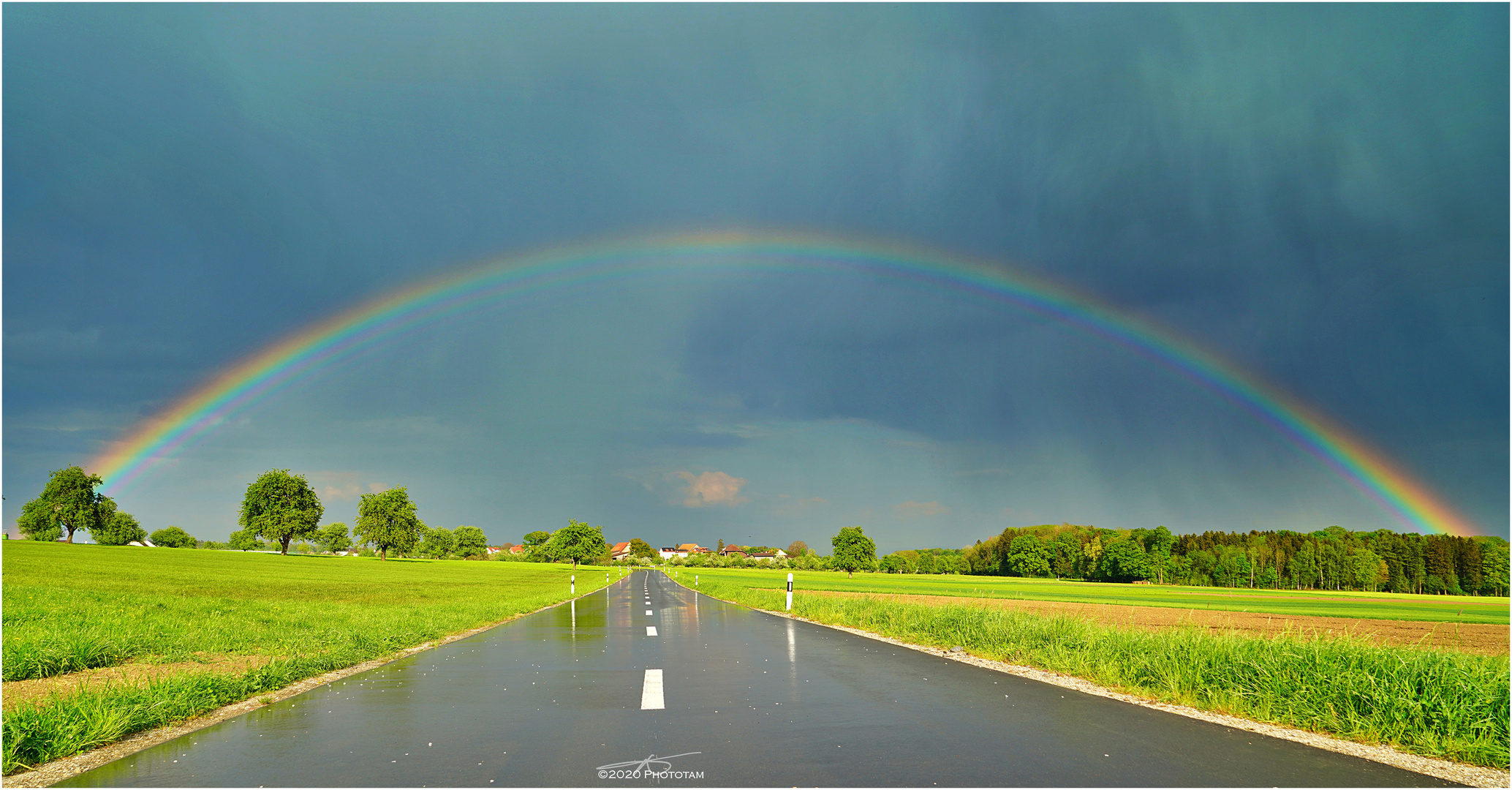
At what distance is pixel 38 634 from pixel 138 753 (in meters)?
10.1

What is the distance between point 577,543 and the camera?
180250 millimetres

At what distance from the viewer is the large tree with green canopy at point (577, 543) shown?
178 meters

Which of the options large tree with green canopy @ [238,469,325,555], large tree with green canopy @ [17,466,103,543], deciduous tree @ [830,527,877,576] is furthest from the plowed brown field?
deciduous tree @ [830,527,877,576]

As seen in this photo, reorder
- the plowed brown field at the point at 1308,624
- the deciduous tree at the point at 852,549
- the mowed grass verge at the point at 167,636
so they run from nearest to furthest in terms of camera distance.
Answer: the mowed grass verge at the point at 167,636, the plowed brown field at the point at 1308,624, the deciduous tree at the point at 852,549

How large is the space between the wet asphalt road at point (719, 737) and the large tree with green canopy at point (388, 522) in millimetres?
125265

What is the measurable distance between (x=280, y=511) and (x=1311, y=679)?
12711 cm

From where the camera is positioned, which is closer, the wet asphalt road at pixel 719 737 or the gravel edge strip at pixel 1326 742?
the wet asphalt road at pixel 719 737

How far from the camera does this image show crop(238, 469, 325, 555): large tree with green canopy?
10712 centimetres

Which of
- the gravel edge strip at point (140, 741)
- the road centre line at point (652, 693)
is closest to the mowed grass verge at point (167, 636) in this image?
the gravel edge strip at point (140, 741)

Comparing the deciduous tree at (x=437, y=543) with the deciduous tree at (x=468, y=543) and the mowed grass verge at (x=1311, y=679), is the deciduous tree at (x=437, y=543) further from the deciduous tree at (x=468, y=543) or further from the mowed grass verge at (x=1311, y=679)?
the mowed grass verge at (x=1311, y=679)

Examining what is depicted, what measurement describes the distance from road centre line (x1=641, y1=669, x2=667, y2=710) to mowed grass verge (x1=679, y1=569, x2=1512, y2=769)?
6575 millimetres

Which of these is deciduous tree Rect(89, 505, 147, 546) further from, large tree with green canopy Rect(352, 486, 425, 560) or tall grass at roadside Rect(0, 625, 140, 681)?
tall grass at roadside Rect(0, 625, 140, 681)

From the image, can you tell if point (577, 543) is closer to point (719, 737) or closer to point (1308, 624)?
point (1308, 624)

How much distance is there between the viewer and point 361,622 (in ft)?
59.8
